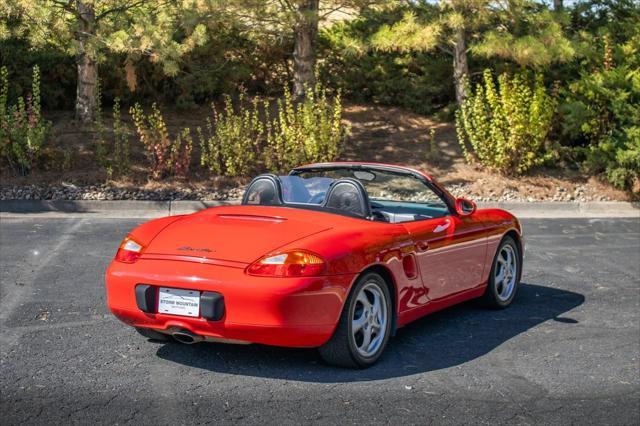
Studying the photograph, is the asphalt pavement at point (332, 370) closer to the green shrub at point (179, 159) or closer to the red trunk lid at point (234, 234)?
the red trunk lid at point (234, 234)

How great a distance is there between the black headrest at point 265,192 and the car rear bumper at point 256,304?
4.03 ft

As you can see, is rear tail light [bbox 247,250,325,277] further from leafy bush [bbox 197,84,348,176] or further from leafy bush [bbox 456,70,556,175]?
leafy bush [bbox 456,70,556,175]

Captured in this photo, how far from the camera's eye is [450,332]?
7.11 metres

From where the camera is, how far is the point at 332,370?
231 inches

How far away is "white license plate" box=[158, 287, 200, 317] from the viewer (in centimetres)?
553

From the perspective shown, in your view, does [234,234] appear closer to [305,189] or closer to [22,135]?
[305,189]

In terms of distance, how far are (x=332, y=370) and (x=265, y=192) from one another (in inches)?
60.5

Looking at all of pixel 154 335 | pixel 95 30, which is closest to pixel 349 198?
pixel 154 335

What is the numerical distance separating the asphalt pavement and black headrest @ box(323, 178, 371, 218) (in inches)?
40.1

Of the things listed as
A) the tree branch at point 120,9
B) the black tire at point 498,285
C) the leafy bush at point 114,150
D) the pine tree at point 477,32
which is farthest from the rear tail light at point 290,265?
the tree branch at point 120,9

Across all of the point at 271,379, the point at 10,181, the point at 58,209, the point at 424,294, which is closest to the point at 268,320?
the point at 271,379

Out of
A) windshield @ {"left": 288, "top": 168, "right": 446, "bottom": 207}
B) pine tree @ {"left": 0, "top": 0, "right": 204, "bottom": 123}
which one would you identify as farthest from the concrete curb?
windshield @ {"left": 288, "top": 168, "right": 446, "bottom": 207}

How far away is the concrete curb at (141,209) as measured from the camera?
14.0 m

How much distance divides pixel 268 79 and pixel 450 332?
47.6ft
